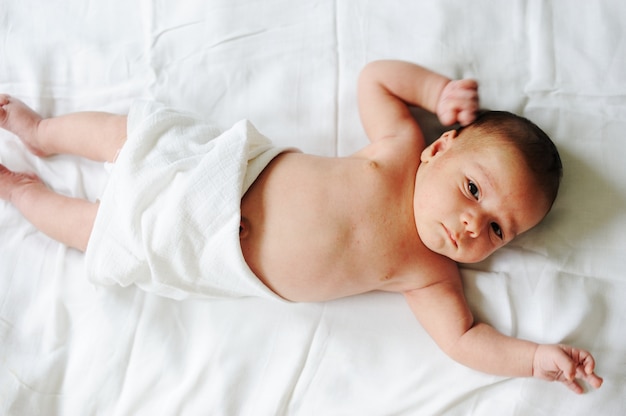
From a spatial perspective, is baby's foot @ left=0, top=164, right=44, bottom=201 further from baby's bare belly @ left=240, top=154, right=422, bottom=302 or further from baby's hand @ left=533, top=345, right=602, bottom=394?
baby's hand @ left=533, top=345, right=602, bottom=394

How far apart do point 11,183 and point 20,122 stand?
16cm

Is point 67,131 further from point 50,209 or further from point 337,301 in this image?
point 337,301

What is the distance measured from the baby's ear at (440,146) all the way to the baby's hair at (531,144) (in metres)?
0.04

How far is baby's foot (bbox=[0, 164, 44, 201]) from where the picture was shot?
1.47m

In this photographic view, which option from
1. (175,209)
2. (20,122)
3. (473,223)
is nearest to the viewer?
(473,223)

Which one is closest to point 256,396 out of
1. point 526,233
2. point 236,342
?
point 236,342

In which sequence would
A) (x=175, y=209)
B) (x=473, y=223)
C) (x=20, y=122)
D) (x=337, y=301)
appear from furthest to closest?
(x=20, y=122)
(x=337, y=301)
(x=175, y=209)
(x=473, y=223)

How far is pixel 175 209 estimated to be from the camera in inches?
48.9

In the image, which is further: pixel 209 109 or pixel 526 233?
pixel 209 109

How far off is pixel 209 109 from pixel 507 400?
1020 millimetres

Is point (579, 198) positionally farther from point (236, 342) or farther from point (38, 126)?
point (38, 126)

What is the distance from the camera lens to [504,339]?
4.11 feet

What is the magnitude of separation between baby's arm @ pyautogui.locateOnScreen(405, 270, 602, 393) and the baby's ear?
287 mm

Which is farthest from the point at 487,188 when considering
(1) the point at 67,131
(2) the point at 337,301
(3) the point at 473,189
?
(1) the point at 67,131
